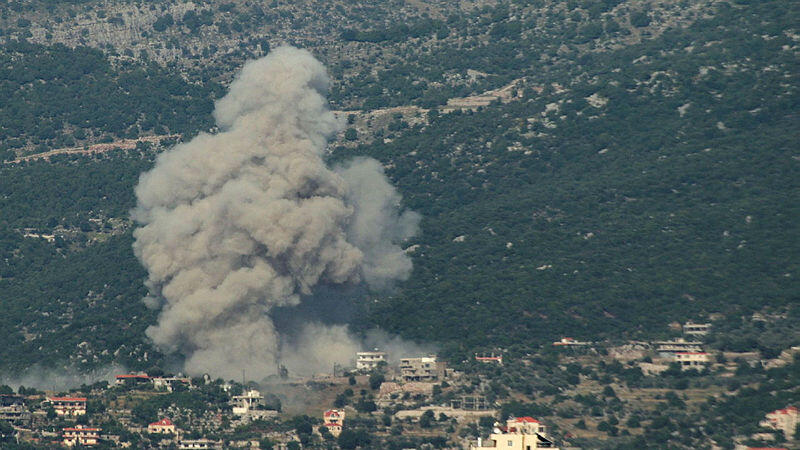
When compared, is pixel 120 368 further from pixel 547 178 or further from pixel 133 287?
pixel 547 178

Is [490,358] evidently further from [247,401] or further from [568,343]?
[247,401]

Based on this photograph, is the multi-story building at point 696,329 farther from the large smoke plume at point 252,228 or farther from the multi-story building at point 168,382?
the multi-story building at point 168,382

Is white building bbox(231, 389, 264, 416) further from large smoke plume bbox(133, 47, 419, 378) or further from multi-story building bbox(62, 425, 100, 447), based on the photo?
multi-story building bbox(62, 425, 100, 447)

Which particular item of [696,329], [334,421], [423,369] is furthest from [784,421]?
[334,421]

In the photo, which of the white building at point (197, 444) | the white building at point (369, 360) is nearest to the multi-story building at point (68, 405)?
the white building at point (197, 444)

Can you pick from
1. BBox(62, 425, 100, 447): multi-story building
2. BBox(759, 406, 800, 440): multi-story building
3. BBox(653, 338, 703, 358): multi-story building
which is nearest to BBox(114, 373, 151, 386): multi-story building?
BBox(62, 425, 100, 447): multi-story building

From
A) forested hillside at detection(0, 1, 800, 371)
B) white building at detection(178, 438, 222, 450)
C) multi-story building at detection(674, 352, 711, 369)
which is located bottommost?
white building at detection(178, 438, 222, 450)
